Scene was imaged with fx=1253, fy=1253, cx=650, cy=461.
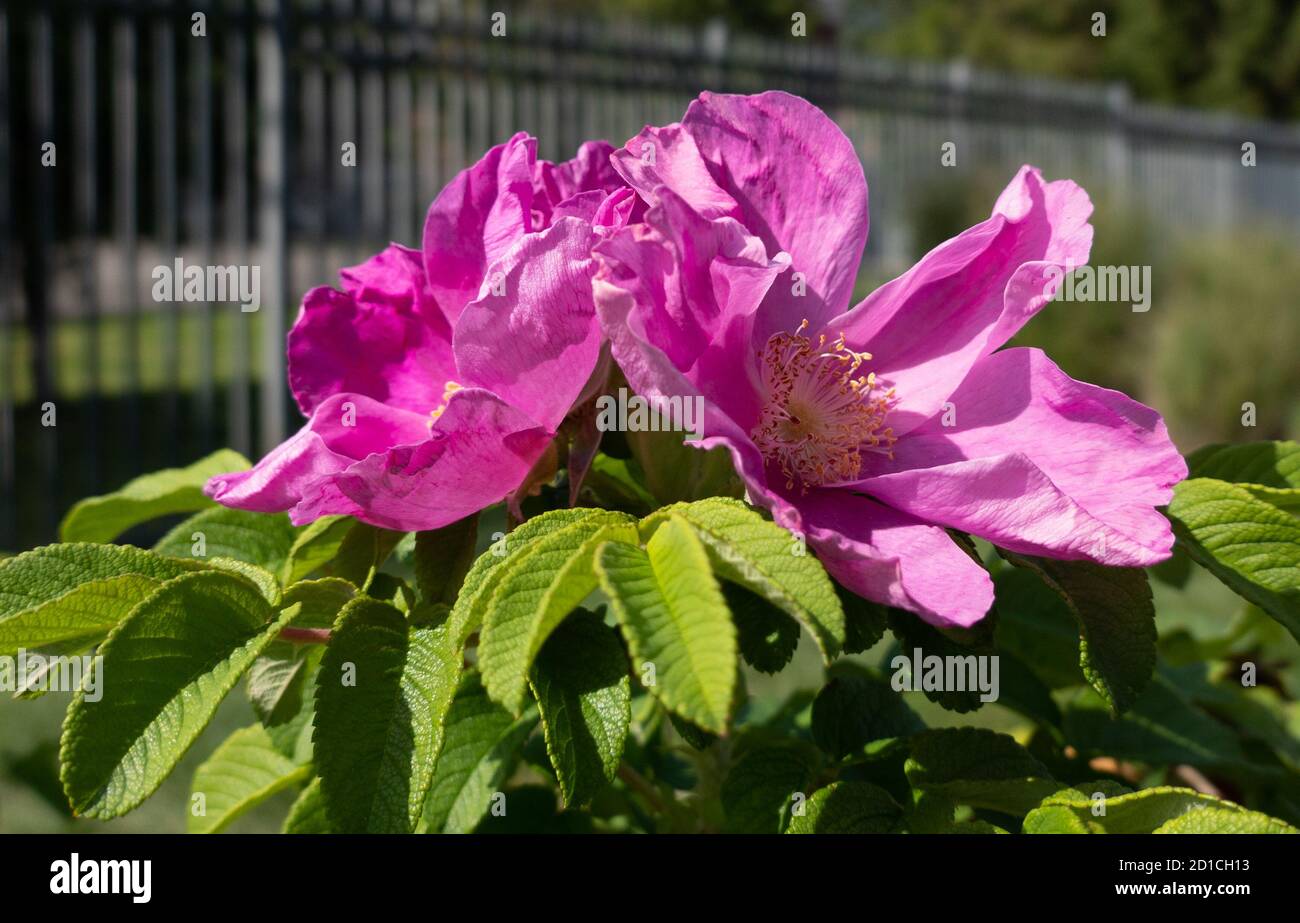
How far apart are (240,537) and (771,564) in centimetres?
69

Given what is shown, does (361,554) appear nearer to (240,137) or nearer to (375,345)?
(375,345)

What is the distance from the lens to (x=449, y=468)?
38.1 inches

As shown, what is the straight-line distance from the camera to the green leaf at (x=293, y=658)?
1.03 meters

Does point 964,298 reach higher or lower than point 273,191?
lower

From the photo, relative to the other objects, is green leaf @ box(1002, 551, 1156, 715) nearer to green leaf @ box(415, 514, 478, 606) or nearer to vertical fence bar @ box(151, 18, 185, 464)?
green leaf @ box(415, 514, 478, 606)


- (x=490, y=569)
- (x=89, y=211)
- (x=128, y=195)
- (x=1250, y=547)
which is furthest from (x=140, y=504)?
(x=128, y=195)

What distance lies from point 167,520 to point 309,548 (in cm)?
664

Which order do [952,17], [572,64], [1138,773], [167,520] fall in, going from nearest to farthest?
[1138,773], [167,520], [572,64], [952,17]

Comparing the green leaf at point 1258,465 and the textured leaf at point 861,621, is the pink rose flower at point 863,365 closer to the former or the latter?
the textured leaf at point 861,621

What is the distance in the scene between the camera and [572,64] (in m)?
8.84

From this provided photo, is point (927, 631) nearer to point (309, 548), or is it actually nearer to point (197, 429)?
point (309, 548)

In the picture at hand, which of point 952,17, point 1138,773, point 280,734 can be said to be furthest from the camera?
point 952,17
